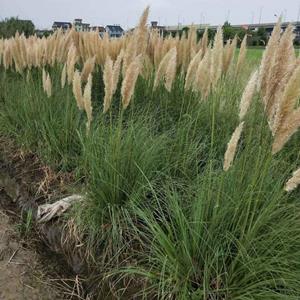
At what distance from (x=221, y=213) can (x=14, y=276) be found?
171cm

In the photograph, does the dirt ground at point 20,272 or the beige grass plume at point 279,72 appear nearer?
the beige grass plume at point 279,72

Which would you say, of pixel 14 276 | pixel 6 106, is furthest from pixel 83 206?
pixel 6 106

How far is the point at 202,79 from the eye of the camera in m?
2.74

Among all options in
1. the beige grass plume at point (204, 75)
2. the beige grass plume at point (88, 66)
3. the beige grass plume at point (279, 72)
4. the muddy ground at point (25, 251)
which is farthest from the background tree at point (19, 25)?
the beige grass plume at point (279, 72)

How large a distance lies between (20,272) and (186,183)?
140cm

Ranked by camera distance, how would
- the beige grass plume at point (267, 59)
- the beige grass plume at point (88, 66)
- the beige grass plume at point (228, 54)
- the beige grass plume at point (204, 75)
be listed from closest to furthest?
the beige grass plume at point (267, 59)
the beige grass plume at point (204, 75)
the beige grass plume at point (228, 54)
the beige grass plume at point (88, 66)

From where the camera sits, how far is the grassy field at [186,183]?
190cm

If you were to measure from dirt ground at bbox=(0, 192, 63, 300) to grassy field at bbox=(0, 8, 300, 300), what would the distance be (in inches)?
18.8

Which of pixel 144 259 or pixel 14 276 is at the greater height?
pixel 144 259

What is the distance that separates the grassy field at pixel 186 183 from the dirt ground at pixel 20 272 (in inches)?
18.8

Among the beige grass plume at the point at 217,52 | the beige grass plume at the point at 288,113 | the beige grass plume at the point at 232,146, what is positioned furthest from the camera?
the beige grass plume at the point at 217,52

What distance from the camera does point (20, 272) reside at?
2945 mm

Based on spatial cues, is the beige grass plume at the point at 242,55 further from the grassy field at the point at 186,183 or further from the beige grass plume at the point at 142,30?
the beige grass plume at the point at 142,30

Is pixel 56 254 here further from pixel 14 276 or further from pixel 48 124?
pixel 48 124
